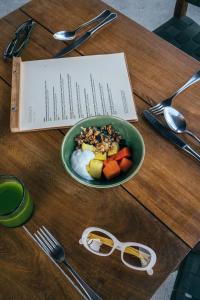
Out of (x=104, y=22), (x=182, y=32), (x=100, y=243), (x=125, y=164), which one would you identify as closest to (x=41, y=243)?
(x=100, y=243)

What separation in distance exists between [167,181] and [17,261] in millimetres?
340

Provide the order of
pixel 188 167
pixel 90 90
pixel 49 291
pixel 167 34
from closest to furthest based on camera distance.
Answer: pixel 49 291, pixel 188 167, pixel 90 90, pixel 167 34

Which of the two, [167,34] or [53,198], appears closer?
[53,198]

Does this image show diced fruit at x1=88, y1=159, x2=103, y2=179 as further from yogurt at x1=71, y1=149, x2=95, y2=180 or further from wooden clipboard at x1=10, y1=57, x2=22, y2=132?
wooden clipboard at x1=10, y1=57, x2=22, y2=132

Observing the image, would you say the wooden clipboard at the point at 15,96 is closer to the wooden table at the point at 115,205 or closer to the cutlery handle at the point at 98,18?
the wooden table at the point at 115,205

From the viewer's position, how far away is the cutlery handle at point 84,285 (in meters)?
0.62

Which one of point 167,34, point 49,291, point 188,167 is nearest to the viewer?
point 49,291

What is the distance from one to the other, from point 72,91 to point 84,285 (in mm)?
450

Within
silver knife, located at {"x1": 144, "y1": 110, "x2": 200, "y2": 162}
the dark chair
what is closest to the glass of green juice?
silver knife, located at {"x1": 144, "y1": 110, "x2": 200, "y2": 162}

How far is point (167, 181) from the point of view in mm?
727

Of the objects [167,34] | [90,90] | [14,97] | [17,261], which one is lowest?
[17,261]

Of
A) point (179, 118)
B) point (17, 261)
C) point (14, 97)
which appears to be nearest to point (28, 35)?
point (14, 97)

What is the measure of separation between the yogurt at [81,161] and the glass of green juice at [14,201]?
11 cm

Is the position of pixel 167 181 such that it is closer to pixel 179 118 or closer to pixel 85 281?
pixel 179 118
